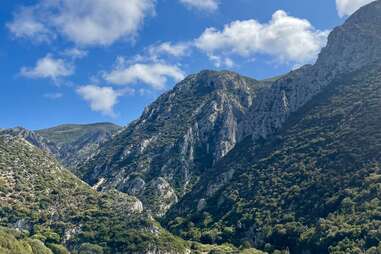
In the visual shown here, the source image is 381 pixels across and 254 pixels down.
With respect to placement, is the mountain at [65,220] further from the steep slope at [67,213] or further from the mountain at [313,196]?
the mountain at [313,196]

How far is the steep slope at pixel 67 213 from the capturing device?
14225 cm

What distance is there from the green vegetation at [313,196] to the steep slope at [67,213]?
75.7 ft

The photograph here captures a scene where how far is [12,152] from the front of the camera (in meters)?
195

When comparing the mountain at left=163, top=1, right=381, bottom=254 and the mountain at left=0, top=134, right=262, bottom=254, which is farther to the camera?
the mountain at left=0, top=134, right=262, bottom=254

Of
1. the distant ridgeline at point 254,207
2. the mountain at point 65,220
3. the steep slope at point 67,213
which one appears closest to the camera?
the distant ridgeline at point 254,207

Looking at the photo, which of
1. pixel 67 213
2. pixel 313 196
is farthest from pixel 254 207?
pixel 67 213

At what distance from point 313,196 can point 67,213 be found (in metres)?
78.2

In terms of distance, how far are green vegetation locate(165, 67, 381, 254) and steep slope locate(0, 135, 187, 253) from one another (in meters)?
23.1

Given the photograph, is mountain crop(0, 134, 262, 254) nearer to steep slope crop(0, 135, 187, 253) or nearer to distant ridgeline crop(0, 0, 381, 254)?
steep slope crop(0, 135, 187, 253)

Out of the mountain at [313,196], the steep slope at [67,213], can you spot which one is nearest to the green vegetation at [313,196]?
the mountain at [313,196]

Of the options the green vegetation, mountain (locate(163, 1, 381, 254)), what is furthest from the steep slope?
the green vegetation

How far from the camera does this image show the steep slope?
14225 cm

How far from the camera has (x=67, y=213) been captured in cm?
16188

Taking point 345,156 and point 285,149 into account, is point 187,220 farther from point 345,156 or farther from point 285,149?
point 345,156
